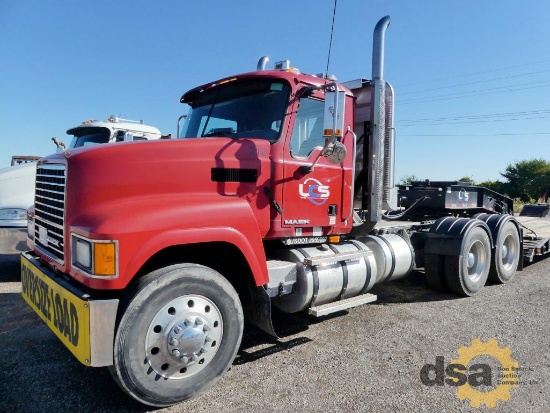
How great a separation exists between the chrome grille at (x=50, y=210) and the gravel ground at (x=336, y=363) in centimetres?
105

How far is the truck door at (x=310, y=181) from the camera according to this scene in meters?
3.99

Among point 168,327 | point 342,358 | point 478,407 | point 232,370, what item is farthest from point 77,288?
point 478,407

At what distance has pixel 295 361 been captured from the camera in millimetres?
3684

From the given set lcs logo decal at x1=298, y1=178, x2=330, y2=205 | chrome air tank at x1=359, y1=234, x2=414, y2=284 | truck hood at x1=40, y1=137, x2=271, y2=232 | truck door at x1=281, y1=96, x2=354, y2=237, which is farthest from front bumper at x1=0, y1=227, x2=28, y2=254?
chrome air tank at x1=359, y1=234, x2=414, y2=284

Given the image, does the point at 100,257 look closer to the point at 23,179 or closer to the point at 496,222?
the point at 23,179

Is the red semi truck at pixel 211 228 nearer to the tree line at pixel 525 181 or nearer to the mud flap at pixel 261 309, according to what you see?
the mud flap at pixel 261 309

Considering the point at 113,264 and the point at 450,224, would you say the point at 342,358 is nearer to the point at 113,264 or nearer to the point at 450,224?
the point at 113,264

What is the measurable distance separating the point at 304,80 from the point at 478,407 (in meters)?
3.27

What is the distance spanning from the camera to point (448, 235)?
19.7ft

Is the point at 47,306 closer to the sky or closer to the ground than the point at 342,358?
closer to the sky

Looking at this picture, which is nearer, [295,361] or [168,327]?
[168,327]

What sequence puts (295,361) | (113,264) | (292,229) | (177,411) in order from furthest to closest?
(292,229)
(295,361)
(177,411)
(113,264)

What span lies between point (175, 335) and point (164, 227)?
797 millimetres

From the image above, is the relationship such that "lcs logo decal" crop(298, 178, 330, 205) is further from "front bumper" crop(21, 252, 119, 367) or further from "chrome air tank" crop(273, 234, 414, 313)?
"front bumper" crop(21, 252, 119, 367)
